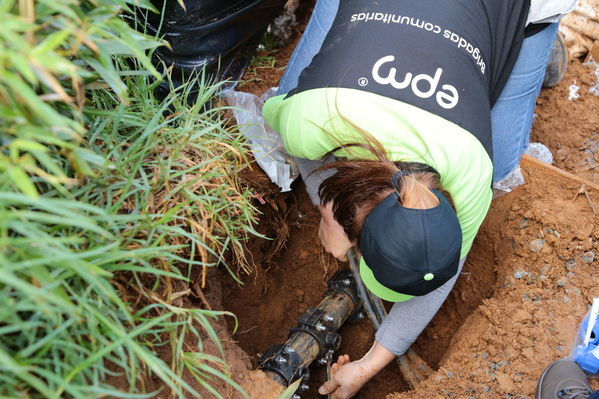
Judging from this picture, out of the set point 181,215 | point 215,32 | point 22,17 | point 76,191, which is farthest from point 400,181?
point 215,32

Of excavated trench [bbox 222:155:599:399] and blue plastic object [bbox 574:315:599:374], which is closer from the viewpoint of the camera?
blue plastic object [bbox 574:315:599:374]

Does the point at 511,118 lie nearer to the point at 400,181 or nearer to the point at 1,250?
the point at 400,181

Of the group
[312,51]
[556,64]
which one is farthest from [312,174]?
[556,64]

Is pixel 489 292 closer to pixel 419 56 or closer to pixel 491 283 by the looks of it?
pixel 491 283

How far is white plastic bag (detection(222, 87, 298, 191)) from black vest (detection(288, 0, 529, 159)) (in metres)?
0.51

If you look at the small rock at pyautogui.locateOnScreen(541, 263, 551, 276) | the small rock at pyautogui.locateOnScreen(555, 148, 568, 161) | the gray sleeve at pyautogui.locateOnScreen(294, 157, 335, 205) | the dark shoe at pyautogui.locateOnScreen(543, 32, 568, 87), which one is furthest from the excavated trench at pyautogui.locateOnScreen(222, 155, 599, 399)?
the dark shoe at pyautogui.locateOnScreen(543, 32, 568, 87)

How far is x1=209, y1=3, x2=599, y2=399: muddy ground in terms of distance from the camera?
181 cm

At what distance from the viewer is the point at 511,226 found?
2.21 meters

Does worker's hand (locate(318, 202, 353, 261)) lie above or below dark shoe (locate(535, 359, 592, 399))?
above

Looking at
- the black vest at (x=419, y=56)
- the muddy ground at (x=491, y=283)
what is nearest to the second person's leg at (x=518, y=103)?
the muddy ground at (x=491, y=283)

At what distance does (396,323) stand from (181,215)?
894mm

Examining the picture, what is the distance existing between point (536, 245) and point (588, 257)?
18cm

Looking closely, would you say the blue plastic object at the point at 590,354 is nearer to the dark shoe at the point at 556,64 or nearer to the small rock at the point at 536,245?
the small rock at the point at 536,245

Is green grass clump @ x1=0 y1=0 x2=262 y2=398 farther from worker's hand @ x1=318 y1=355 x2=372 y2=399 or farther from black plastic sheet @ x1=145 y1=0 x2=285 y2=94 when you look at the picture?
worker's hand @ x1=318 y1=355 x2=372 y2=399
